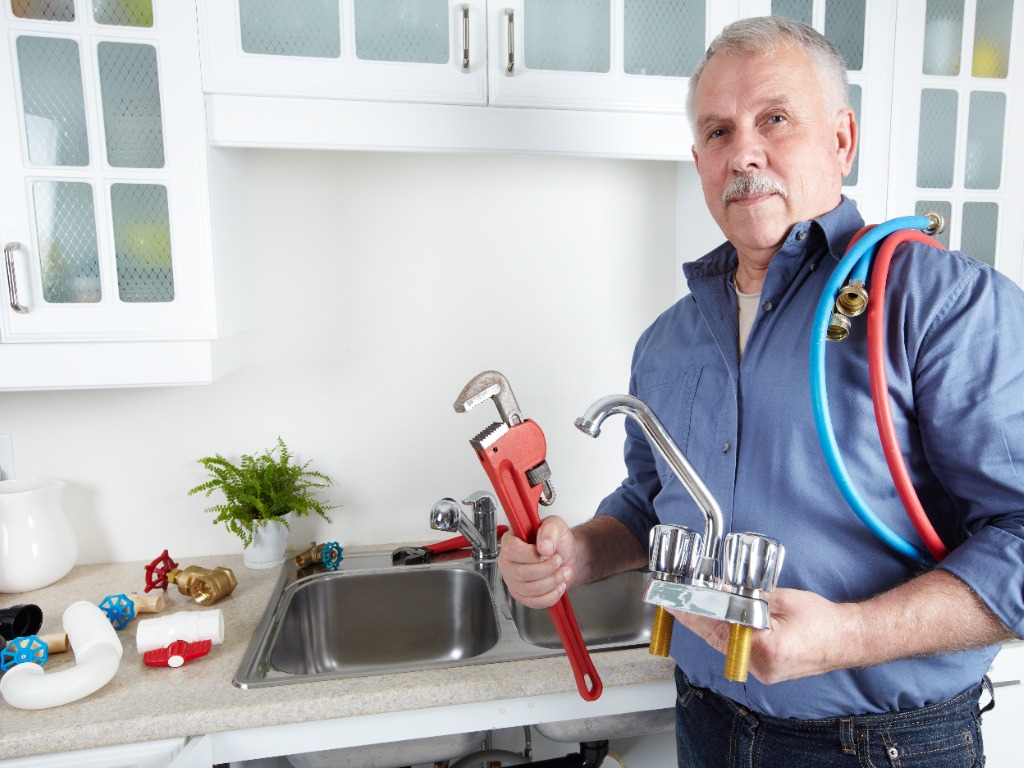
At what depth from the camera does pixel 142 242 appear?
136 centimetres

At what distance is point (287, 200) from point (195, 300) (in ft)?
1.43

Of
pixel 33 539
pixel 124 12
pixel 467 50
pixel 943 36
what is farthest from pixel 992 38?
pixel 33 539

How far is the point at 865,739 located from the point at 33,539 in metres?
1.52

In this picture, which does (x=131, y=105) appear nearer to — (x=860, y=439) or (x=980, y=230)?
(x=860, y=439)

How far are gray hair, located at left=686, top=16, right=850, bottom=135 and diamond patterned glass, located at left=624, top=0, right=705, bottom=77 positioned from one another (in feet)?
1.41

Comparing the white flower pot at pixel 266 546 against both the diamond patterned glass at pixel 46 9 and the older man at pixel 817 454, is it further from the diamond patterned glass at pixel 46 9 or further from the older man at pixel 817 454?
the diamond patterned glass at pixel 46 9

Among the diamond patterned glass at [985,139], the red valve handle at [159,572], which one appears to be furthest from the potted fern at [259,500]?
the diamond patterned glass at [985,139]

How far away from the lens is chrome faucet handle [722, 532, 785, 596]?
2.22 ft

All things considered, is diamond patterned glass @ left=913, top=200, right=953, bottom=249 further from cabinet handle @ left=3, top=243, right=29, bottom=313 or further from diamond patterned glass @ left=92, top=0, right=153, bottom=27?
cabinet handle @ left=3, top=243, right=29, bottom=313

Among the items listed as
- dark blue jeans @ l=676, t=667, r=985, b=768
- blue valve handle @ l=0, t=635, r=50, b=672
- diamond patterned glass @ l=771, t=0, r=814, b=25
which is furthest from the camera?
diamond patterned glass @ l=771, t=0, r=814, b=25

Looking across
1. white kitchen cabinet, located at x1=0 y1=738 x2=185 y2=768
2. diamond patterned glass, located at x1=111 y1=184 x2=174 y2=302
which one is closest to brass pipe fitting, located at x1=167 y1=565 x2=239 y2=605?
white kitchen cabinet, located at x1=0 y1=738 x2=185 y2=768

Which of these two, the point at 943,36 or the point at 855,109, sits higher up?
the point at 943,36

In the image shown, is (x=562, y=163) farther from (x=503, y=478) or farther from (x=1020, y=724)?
(x=1020, y=724)

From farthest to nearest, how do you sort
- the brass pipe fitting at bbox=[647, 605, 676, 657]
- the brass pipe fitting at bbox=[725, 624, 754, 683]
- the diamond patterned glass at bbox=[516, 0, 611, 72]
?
the diamond patterned glass at bbox=[516, 0, 611, 72]
the brass pipe fitting at bbox=[647, 605, 676, 657]
the brass pipe fitting at bbox=[725, 624, 754, 683]
